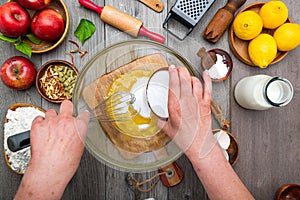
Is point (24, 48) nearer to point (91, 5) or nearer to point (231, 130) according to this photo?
point (91, 5)

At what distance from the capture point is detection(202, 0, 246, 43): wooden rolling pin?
2.63 ft

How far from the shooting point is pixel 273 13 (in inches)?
30.5

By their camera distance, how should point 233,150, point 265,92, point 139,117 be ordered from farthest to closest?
point 233,150
point 265,92
point 139,117

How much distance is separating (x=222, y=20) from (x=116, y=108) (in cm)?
39

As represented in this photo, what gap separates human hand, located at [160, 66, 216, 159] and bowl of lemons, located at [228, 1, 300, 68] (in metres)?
0.25

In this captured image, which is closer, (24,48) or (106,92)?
(106,92)

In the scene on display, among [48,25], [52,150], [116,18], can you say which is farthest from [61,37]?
[52,150]

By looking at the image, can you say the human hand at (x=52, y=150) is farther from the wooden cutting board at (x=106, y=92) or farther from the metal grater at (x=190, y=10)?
the metal grater at (x=190, y=10)

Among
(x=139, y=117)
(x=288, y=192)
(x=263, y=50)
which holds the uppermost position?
(x=263, y=50)

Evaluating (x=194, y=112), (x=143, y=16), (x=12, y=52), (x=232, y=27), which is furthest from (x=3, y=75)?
(x=232, y=27)

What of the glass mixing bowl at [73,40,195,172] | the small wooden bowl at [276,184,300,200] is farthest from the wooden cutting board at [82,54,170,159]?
the small wooden bowl at [276,184,300,200]

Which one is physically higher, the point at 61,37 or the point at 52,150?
the point at 61,37

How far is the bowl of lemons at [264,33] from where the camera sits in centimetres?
77

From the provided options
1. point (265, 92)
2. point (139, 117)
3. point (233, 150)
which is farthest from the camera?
point (233, 150)
